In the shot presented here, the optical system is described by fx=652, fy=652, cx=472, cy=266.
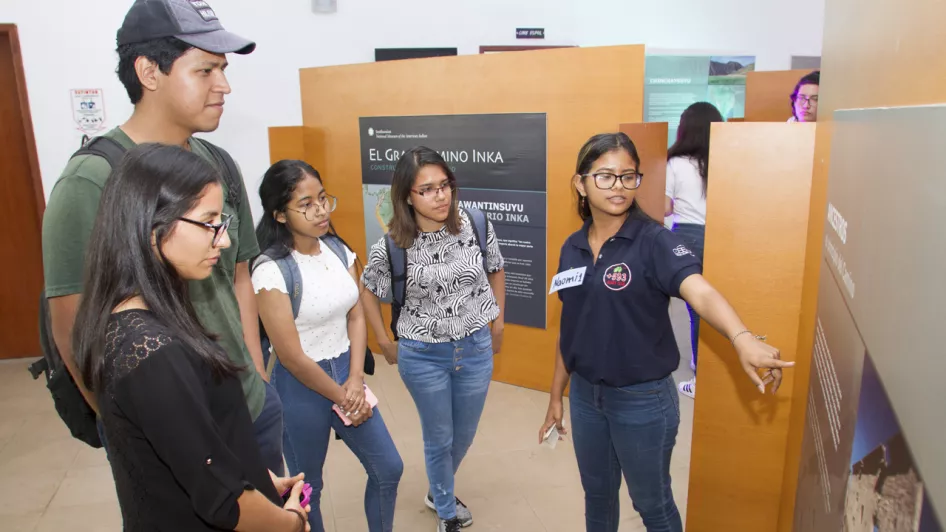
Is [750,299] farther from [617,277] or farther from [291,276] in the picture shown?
[291,276]

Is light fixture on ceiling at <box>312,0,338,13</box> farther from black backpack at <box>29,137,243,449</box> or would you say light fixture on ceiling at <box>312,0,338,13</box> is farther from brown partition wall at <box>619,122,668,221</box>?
black backpack at <box>29,137,243,449</box>

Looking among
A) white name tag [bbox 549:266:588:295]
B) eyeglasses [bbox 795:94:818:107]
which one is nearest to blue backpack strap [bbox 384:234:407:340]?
white name tag [bbox 549:266:588:295]

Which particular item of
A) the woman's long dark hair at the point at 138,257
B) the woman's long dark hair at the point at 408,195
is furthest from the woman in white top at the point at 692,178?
the woman's long dark hair at the point at 138,257

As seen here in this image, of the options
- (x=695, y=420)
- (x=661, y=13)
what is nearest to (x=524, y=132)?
(x=695, y=420)

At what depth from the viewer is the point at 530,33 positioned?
6.40 m

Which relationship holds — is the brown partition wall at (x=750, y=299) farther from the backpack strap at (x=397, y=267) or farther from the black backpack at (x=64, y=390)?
the black backpack at (x=64, y=390)

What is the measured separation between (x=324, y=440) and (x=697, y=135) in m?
3.26

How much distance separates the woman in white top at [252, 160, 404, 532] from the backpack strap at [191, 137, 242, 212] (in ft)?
1.29

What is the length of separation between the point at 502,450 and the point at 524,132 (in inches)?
77.4

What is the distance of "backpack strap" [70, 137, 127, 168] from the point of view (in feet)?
4.84

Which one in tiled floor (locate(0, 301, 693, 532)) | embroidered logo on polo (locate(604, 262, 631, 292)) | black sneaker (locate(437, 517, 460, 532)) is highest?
embroidered logo on polo (locate(604, 262, 631, 292))

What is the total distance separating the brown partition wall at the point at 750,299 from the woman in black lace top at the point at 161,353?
61.6 inches

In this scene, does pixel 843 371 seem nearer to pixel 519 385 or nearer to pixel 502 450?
pixel 502 450

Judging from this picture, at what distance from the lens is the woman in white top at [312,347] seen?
2.29 m
